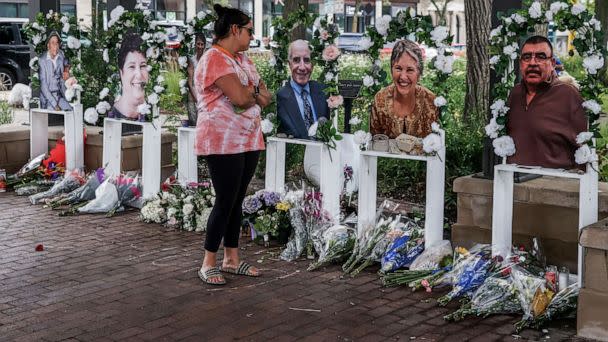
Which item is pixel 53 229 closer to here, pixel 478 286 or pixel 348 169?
pixel 348 169

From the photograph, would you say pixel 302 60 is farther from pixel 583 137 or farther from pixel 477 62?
pixel 583 137

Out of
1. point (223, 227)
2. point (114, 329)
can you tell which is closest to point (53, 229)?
point (223, 227)

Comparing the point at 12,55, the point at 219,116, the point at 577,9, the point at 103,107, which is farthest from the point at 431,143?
the point at 12,55

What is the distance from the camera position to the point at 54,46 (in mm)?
9312

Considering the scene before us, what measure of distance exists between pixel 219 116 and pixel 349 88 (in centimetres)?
155

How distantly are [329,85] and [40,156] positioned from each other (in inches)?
162

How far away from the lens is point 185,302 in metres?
5.49

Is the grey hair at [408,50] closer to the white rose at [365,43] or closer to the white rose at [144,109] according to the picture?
the white rose at [365,43]

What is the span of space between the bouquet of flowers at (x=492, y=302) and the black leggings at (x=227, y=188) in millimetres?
1578

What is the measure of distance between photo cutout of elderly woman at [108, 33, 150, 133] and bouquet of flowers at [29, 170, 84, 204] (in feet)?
3.06

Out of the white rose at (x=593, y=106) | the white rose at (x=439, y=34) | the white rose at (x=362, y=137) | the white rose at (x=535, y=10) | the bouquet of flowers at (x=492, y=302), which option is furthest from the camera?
the white rose at (x=362, y=137)

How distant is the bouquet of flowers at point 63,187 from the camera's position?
8.73 meters

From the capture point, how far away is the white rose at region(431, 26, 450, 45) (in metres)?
6.03

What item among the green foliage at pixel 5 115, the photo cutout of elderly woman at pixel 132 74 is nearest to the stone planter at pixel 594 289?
the photo cutout of elderly woman at pixel 132 74
